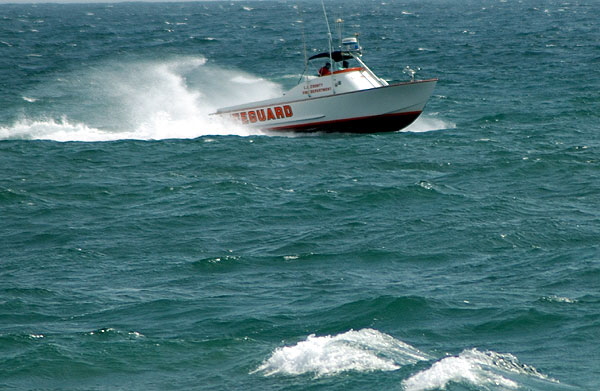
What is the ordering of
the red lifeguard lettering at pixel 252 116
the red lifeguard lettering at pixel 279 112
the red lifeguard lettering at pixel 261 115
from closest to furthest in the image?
the red lifeguard lettering at pixel 279 112, the red lifeguard lettering at pixel 261 115, the red lifeguard lettering at pixel 252 116

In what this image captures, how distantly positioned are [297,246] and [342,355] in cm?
640

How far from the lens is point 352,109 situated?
32.4 metres

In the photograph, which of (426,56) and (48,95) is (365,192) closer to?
(48,95)

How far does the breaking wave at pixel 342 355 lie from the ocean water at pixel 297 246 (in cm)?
5

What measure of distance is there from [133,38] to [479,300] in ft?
234

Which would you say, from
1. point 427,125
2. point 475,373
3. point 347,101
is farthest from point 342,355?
point 427,125

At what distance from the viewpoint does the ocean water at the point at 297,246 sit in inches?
549

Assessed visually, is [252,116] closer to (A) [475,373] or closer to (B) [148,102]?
(B) [148,102]

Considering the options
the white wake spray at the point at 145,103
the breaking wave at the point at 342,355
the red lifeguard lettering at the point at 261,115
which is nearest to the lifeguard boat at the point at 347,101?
the red lifeguard lettering at the point at 261,115

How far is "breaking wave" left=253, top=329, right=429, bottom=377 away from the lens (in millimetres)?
13352

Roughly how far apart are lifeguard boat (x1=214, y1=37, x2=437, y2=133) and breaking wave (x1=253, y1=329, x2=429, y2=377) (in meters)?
18.0

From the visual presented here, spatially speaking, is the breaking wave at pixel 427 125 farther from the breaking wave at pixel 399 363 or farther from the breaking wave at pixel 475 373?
the breaking wave at pixel 475 373

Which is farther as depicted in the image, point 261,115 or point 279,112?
point 261,115

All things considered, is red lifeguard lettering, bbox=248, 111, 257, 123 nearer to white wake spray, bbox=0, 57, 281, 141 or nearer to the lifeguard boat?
white wake spray, bbox=0, 57, 281, 141
